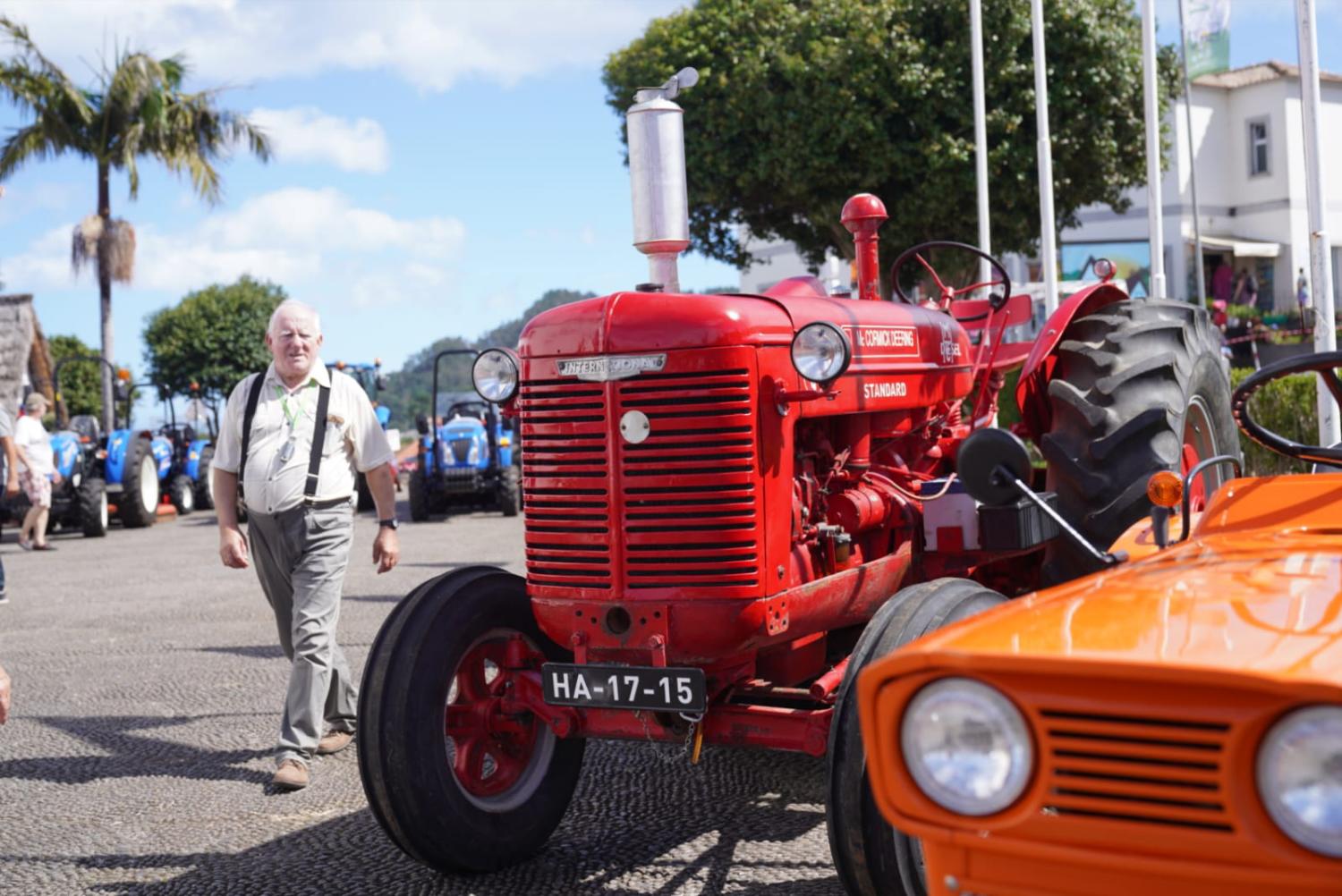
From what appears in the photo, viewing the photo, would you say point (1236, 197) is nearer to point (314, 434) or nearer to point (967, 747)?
point (314, 434)

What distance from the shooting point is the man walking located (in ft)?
16.2

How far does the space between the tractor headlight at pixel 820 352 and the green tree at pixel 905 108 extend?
17.5 meters

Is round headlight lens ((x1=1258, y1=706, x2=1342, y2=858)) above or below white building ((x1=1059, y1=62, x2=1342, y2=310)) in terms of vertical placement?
below

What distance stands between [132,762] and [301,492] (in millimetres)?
1321

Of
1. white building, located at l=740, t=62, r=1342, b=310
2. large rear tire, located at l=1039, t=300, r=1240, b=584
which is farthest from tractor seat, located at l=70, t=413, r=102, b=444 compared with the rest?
white building, located at l=740, t=62, r=1342, b=310

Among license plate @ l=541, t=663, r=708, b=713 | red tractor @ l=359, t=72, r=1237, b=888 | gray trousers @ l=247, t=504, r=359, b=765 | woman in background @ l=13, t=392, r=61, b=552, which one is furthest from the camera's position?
woman in background @ l=13, t=392, r=61, b=552

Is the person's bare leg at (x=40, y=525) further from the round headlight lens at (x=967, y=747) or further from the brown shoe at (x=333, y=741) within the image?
the round headlight lens at (x=967, y=747)

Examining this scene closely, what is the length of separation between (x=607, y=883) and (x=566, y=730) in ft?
1.38

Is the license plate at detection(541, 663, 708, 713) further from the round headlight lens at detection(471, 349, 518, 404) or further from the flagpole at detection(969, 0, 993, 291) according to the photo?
the flagpole at detection(969, 0, 993, 291)

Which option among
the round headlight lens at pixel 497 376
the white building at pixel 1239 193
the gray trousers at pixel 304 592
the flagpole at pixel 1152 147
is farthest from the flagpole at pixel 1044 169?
the white building at pixel 1239 193

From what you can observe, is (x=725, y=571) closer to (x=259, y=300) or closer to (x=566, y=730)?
(x=566, y=730)

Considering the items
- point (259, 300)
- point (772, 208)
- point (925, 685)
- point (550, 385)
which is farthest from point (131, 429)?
point (259, 300)

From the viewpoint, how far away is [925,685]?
2.13 m

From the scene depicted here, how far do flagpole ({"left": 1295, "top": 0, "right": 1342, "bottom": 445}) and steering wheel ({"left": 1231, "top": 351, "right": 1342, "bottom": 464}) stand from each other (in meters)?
5.47
